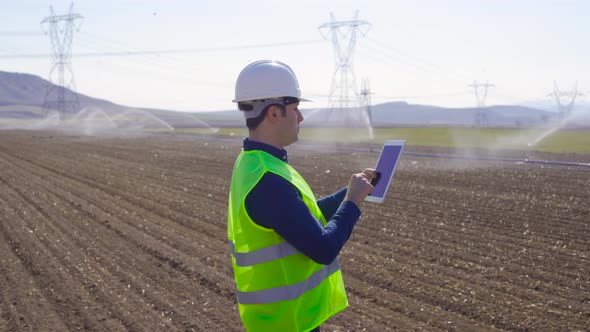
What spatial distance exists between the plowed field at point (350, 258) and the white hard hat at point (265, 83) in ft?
12.4

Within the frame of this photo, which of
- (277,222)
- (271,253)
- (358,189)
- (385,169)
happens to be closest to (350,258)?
(385,169)

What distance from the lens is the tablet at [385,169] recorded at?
9.75 ft

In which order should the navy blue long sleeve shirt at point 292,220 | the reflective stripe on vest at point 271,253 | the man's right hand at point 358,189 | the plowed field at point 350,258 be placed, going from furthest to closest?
the plowed field at point 350,258 < the man's right hand at point 358,189 < the reflective stripe on vest at point 271,253 < the navy blue long sleeve shirt at point 292,220

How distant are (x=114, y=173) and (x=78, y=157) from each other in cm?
773

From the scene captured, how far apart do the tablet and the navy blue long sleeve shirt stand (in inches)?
13.8

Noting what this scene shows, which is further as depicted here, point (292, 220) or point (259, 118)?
point (259, 118)

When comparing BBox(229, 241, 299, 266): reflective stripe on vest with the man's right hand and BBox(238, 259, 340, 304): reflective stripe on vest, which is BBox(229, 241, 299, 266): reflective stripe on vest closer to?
BBox(238, 259, 340, 304): reflective stripe on vest

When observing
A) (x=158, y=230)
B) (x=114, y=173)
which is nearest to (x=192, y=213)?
(x=158, y=230)

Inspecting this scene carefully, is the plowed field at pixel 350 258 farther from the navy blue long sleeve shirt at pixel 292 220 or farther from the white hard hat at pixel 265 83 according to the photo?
the white hard hat at pixel 265 83

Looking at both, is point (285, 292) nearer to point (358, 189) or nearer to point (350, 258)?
point (358, 189)

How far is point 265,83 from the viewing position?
8.95 ft

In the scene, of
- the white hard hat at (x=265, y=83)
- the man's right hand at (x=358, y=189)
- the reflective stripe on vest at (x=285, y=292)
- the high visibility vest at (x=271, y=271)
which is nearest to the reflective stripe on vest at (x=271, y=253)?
the high visibility vest at (x=271, y=271)

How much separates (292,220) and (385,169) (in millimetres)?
720

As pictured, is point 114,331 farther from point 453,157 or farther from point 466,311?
point 453,157
